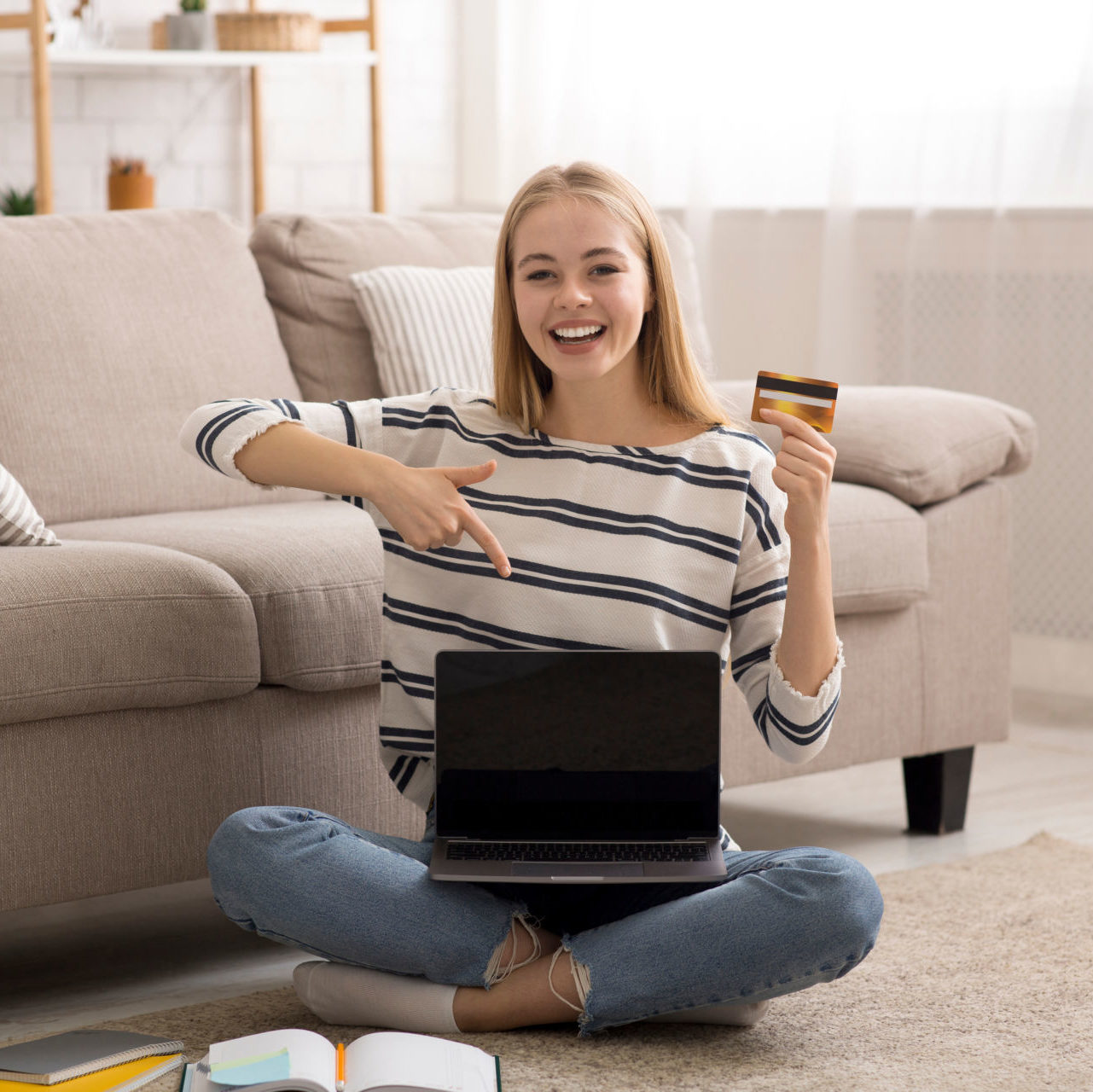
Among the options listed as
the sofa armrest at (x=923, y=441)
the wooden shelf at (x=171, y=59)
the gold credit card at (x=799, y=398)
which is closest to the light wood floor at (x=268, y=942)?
the sofa armrest at (x=923, y=441)

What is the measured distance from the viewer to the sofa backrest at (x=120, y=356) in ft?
6.50

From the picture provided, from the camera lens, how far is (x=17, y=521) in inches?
63.9

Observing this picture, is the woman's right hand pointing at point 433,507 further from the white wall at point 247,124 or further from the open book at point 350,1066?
the white wall at point 247,124

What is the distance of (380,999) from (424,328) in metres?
1.07

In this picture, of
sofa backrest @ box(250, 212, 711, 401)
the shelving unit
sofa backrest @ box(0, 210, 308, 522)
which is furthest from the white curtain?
sofa backrest @ box(0, 210, 308, 522)

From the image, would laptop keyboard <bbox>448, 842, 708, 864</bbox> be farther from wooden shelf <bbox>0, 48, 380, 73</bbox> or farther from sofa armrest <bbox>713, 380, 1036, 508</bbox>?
wooden shelf <bbox>0, 48, 380, 73</bbox>

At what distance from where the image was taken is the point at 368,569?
66.4 inches

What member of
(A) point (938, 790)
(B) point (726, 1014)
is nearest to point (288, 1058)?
(B) point (726, 1014)

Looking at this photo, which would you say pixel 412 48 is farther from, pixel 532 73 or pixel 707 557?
pixel 707 557

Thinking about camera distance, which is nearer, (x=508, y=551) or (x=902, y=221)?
(x=508, y=551)

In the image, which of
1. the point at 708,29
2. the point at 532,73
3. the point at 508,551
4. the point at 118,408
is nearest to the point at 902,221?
the point at 708,29

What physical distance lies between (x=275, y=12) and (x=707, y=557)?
7.62 feet

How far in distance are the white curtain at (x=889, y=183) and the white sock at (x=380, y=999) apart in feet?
6.13

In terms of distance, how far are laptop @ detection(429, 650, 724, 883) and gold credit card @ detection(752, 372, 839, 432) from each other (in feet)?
0.69
